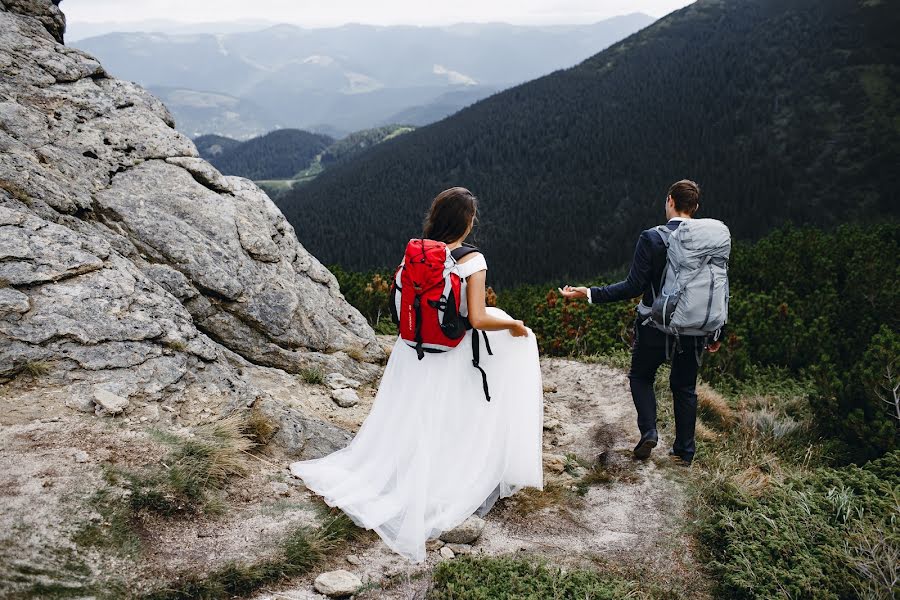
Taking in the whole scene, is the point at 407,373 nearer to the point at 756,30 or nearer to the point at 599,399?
the point at 599,399

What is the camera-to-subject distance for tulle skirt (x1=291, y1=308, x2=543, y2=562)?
3.83 m

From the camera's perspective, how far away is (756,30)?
4520 inches

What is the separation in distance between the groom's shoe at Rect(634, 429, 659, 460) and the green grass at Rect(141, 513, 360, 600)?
2.54 metres

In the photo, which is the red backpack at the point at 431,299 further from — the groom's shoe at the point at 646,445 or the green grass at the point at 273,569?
the groom's shoe at the point at 646,445

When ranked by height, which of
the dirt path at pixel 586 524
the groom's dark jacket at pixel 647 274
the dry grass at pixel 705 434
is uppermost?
the groom's dark jacket at pixel 647 274

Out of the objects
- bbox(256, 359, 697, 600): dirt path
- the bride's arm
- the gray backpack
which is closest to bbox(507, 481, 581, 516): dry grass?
bbox(256, 359, 697, 600): dirt path

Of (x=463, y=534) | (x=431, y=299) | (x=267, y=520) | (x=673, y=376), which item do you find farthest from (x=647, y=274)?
(x=267, y=520)

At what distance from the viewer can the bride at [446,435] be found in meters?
3.73

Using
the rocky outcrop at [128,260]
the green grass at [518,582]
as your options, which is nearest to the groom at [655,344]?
the green grass at [518,582]

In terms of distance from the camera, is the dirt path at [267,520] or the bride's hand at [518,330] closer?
the dirt path at [267,520]

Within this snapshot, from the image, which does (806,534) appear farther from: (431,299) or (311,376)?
(311,376)

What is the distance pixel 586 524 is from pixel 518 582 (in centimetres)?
111

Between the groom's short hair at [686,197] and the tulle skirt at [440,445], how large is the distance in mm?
1481

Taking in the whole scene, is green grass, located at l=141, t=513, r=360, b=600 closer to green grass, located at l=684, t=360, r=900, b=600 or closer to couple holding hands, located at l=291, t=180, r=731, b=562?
couple holding hands, located at l=291, t=180, r=731, b=562
